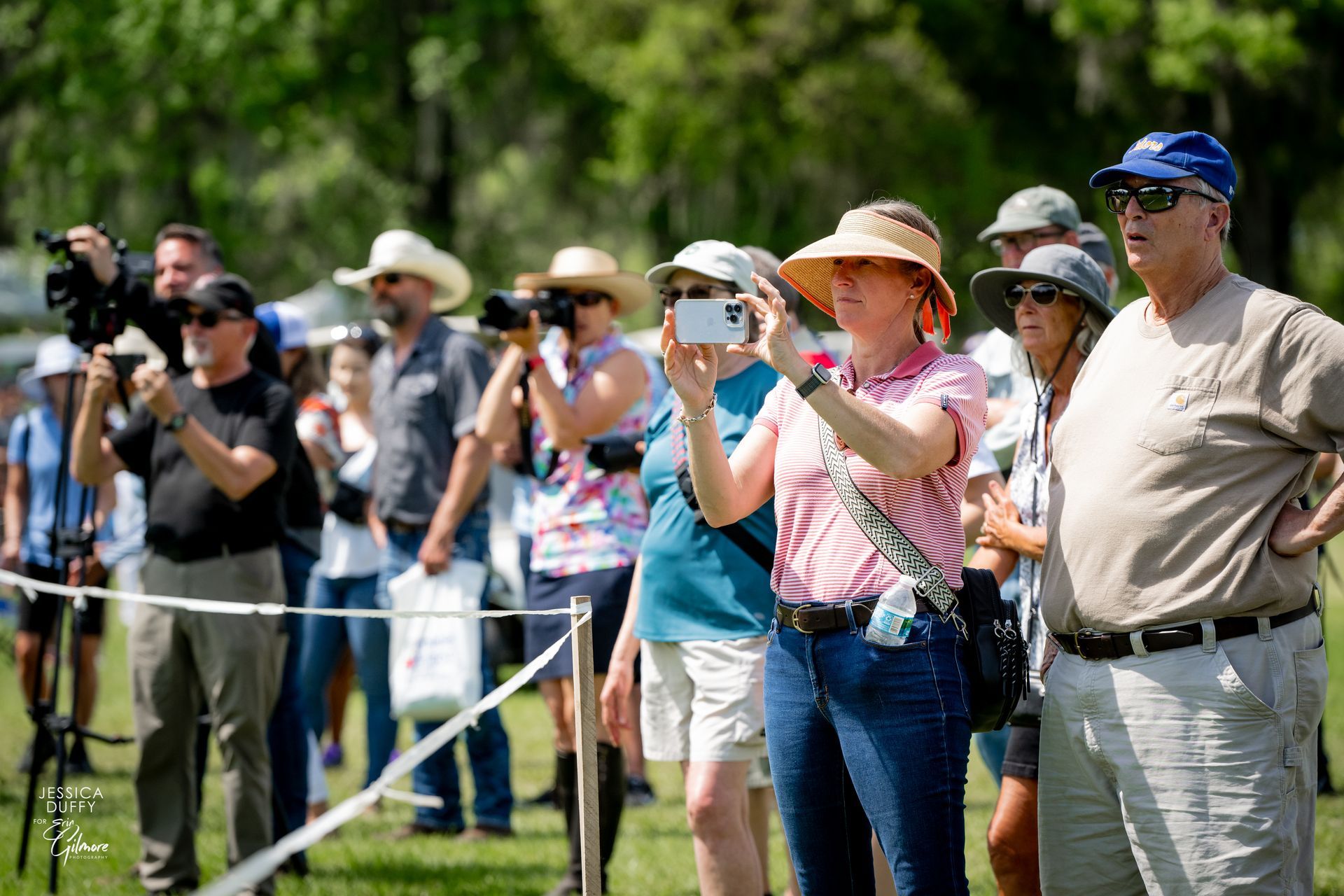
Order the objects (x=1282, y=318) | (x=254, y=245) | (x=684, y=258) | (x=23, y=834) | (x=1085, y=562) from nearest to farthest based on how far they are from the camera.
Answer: (x=1282, y=318) < (x=1085, y=562) < (x=684, y=258) < (x=23, y=834) < (x=254, y=245)

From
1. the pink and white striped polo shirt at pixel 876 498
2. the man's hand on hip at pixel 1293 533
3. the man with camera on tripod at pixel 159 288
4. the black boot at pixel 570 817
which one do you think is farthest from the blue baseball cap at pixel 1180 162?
the man with camera on tripod at pixel 159 288

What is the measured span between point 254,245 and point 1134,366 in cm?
1791

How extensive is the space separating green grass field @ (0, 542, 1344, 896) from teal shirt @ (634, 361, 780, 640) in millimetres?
1447

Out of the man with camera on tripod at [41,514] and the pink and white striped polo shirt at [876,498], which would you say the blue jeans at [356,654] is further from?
the pink and white striped polo shirt at [876,498]

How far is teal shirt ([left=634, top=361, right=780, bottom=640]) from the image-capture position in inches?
156

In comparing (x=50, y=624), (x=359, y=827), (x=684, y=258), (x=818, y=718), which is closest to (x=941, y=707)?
(x=818, y=718)

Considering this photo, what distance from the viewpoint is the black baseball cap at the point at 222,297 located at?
15.9 ft

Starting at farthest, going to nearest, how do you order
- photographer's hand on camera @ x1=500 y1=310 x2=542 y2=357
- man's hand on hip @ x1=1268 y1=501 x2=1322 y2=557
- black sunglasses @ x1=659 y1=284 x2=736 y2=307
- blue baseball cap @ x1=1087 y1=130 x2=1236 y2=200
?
photographer's hand on camera @ x1=500 y1=310 x2=542 y2=357, black sunglasses @ x1=659 y1=284 x2=736 y2=307, blue baseball cap @ x1=1087 y1=130 x2=1236 y2=200, man's hand on hip @ x1=1268 y1=501 x2=1322 y2=557

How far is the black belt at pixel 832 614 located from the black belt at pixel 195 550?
2.52 m

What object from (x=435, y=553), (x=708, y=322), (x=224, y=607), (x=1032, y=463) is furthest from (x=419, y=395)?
(x=708, y=322)

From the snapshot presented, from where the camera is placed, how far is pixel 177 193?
19484mm

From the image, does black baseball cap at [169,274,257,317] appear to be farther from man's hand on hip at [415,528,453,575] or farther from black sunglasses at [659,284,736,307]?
black sunglasses at [659,284,736,307]

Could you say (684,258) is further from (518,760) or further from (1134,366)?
(518,760)

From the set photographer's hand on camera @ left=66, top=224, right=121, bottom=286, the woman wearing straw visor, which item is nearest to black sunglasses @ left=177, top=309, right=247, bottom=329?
photographer's hand on camera @ left=66, top=224, right=121, bottom=286
